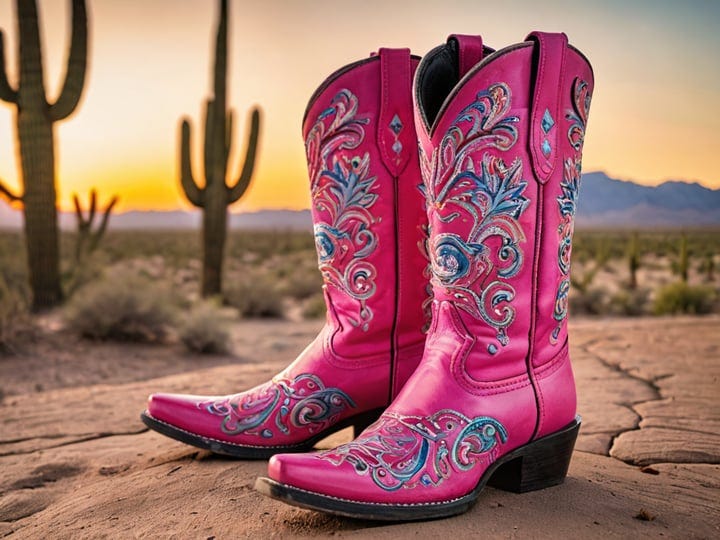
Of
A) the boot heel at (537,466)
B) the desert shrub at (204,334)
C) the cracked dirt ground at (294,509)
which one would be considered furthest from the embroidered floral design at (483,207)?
the desert shrub at (204,334)

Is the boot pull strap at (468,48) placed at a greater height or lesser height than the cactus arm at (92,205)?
greater

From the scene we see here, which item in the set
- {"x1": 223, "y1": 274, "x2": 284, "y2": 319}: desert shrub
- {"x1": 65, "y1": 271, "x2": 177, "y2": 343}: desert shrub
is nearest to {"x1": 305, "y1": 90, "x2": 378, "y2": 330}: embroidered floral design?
{"x1": 65, "y1": 271, "x2": 177, "y2": 343}: desert shrub

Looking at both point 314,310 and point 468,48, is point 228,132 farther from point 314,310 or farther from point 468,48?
point 468,48

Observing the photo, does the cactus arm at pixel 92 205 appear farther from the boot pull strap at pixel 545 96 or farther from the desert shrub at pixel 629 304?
the boot pull strap at pixel 545 96

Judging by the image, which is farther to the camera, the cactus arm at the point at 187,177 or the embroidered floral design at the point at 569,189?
the cactus arm at the point at 187,177

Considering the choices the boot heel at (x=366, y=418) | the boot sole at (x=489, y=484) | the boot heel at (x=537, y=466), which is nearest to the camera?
the boot sole at (x=489, y=484)

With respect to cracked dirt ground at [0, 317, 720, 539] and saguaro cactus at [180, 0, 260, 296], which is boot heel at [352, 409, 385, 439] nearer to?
cracked dirt ground at [0, 317, 720, 539]

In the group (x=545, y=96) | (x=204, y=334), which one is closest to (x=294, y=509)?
(x=545, y=96)

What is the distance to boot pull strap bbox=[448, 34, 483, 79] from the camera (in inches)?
75.5

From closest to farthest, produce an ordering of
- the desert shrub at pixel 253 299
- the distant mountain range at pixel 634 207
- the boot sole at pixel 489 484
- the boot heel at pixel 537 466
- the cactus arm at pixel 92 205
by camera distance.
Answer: the boot sole at pixel 489 484 → the boot heel at pixel 537 466 → the cactus arm at pixel 92 205 → the desert shrub at pixel 253 299 → the distant mountain range at pixel 634 207

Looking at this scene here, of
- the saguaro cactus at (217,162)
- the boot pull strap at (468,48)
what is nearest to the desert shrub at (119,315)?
the saguaro cactus at (217,162)

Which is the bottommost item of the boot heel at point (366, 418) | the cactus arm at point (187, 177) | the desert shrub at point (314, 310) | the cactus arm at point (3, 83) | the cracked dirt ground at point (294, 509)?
the desert shrub at point (314, 310)

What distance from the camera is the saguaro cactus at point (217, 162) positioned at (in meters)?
9.51

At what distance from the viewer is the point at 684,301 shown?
1055 centimetres
